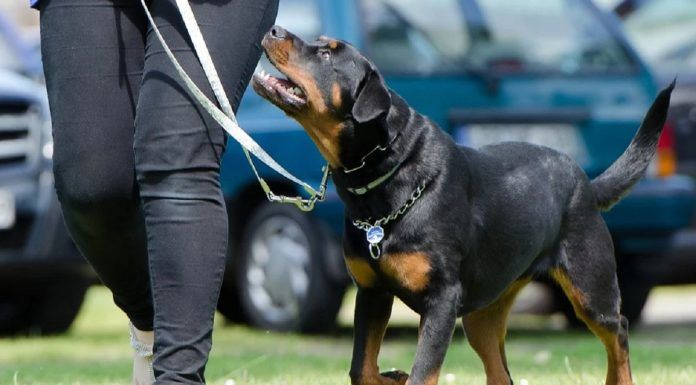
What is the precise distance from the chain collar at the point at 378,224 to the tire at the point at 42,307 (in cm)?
472

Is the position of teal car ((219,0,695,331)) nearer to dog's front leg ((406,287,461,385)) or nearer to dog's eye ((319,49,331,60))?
dog's eye ((319,49,331,60))

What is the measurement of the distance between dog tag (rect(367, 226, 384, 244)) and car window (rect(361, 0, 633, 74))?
3891 millimetres

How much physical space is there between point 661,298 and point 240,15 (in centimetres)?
978

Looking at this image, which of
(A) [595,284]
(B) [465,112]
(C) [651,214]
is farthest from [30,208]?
(A) [595,284]

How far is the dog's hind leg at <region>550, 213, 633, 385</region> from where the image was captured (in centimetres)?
551

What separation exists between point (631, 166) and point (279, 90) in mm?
1726

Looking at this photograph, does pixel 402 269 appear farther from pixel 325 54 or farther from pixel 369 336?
pixel 325 54

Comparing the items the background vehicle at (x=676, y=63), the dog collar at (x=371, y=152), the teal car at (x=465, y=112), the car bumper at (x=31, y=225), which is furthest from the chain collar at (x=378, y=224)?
the background vehicle at (x=676, y=63)

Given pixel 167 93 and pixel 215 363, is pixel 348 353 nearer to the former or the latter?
pixel 215 363

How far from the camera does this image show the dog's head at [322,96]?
15.7ft

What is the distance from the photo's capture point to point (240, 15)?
13.5 ft

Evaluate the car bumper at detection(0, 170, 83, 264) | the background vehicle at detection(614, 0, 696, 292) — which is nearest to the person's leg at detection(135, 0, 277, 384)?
the car bumper at detection(0, 170, 83, 264)

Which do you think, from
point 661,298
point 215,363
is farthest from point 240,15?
point 661,298

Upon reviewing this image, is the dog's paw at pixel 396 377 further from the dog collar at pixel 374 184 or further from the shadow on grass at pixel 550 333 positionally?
the shadow on grass at pixel 550 333
